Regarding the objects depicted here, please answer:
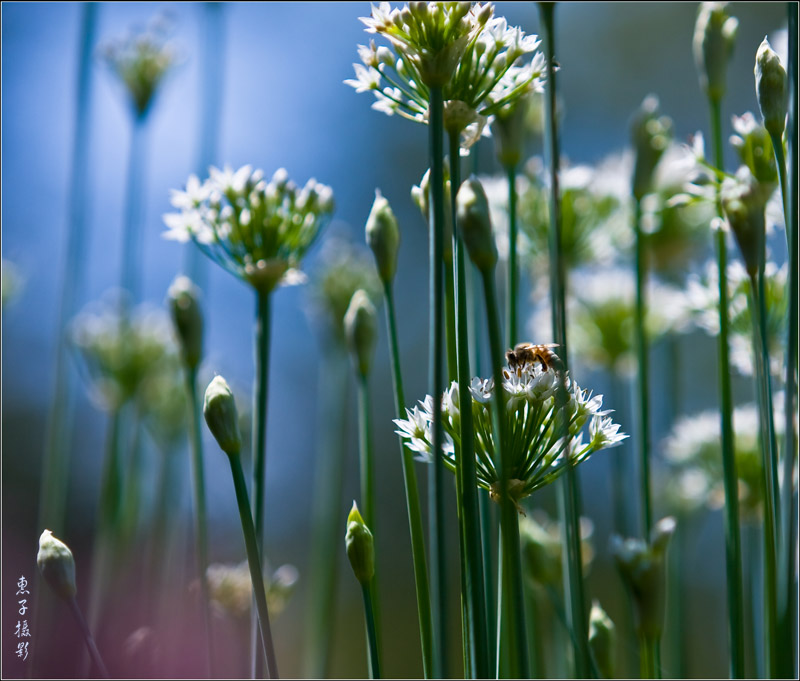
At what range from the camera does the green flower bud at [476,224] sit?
0.49 metres

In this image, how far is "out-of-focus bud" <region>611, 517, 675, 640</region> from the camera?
566 mm

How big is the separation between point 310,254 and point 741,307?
23.7 inches

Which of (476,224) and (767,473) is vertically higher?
(476,224)

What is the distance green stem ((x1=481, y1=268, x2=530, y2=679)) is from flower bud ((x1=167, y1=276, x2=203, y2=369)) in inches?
15.9

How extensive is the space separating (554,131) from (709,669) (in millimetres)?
1855

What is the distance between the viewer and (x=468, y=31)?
0.54 m

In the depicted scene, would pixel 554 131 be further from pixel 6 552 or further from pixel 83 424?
pixel 83 424

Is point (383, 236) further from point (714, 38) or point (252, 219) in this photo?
Answer: point (714, 38)

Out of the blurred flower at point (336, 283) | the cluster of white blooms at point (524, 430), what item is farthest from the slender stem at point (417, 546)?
the blurred flower at point (336, 283)

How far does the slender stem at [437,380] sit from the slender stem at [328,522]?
51 cm

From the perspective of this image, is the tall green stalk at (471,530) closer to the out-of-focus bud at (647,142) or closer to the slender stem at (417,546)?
the slender stem at (417,546)

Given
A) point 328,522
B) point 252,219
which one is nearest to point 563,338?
point 252,219

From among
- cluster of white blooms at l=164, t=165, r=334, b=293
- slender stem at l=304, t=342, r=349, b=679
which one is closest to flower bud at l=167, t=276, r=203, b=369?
cluster of white blooms at l=164, t=165, r=334, b=293

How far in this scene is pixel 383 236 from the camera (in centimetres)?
66
